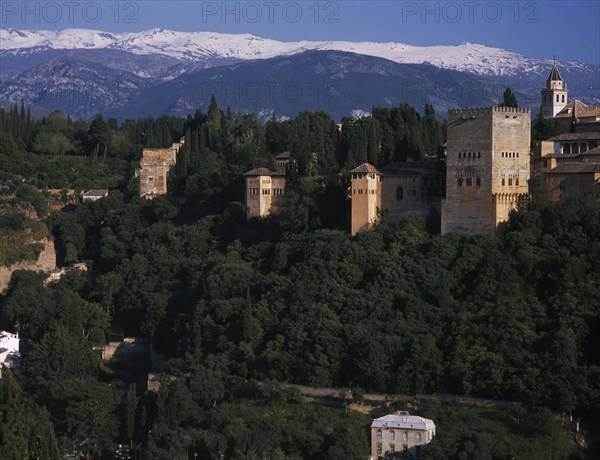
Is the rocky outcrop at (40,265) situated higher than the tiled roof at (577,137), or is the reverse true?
the tiled roof at (577,137)

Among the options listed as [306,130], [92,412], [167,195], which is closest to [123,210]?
[167,195]

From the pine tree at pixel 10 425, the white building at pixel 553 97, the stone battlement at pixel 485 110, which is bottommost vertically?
the pine tree at pixel 10 425

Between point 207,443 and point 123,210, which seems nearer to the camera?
point 207,443

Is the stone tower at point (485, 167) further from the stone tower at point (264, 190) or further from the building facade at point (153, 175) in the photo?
the building facade at point (153, 175)

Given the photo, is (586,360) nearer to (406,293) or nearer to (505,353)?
(505,353)

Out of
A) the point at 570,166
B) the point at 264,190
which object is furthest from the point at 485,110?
the point at 264,190

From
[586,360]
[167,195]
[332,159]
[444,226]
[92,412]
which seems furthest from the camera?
[167,195]

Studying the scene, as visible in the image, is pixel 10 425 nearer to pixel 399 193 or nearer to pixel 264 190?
pixel 399 193

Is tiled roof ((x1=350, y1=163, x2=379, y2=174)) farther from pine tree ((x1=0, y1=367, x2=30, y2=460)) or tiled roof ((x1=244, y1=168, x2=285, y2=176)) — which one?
pine tree ((x1=0, y1=367, x2=30, y2=460))

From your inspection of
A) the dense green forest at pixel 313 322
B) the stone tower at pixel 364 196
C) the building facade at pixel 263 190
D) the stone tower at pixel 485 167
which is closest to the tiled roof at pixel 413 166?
the stone tower at pixel 364 196
